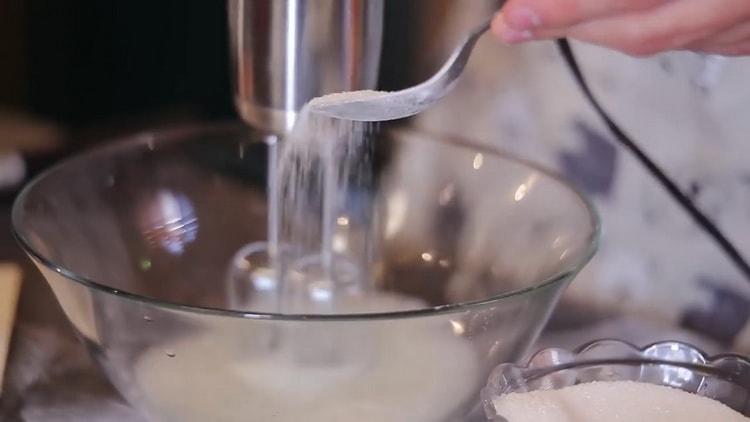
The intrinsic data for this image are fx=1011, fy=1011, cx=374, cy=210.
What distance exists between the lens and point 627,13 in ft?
1.33

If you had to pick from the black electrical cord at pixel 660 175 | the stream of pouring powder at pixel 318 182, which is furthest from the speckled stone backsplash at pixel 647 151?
the stream of pouring powder at pixel 318 182

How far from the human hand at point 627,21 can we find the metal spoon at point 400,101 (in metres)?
0.04

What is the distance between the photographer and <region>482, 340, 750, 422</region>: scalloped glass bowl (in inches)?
16.3

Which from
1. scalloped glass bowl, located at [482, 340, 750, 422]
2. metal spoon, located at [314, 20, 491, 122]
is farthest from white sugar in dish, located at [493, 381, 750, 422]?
metal spoon, located at [314, 20, 491, 122]

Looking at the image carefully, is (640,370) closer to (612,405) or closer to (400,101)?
(612,405)

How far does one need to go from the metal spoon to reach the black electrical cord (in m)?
0.16

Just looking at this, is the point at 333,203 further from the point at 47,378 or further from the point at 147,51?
the point at 147,51

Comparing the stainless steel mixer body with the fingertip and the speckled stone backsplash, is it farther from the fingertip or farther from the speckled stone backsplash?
the speckled stone backsplash

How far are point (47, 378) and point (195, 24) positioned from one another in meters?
0.38

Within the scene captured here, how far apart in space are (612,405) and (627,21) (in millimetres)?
153

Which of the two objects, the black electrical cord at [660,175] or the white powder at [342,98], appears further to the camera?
the black electrical cord at [660,175]

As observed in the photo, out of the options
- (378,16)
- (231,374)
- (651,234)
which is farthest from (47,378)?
(651,234)

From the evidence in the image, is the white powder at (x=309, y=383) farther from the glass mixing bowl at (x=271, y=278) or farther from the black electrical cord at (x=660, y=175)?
the black electrical cord at (x=660, y=175)

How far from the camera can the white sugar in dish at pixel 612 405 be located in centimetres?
38
